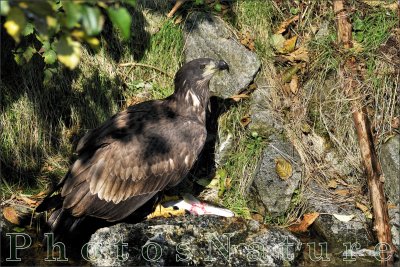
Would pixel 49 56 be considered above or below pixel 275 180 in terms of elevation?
above

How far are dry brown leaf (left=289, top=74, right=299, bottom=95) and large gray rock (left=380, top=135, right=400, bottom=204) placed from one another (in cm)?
116

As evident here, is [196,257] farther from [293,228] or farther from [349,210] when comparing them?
[349,210]

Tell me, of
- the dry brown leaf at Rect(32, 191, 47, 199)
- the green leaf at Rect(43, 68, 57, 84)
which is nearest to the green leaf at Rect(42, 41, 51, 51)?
the green leaf at Rect(43, 68, 57, 84)

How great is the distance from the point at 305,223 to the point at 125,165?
1.93 m

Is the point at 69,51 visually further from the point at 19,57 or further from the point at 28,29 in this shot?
the point at 19,57

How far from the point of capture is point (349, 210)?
6844mm

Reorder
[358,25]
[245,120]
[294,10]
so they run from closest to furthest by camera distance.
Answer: [245,120] < [358,25] < [294,10]

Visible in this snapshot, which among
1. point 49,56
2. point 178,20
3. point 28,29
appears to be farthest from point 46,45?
point 178,20

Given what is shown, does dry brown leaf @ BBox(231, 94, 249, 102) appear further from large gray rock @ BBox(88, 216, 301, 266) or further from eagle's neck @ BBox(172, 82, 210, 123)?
large gray rock @ BBox(88, 216, 301, 266)

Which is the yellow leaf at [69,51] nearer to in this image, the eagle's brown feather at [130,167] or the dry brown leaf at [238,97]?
the eagle's brown feather at [130,167]

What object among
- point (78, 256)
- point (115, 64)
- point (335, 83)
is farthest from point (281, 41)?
point (78, 256)

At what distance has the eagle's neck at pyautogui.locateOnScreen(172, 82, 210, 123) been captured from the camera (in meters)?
6.85

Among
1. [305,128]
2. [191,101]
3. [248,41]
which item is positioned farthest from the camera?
[248,41]

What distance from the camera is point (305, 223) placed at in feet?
22.2
